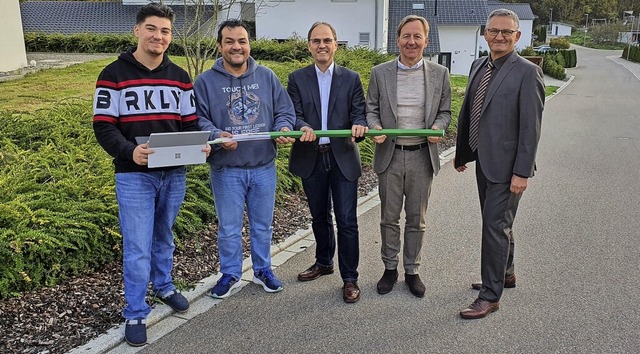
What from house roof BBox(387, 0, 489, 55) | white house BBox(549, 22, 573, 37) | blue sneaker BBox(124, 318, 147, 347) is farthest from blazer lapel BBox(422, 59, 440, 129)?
white house BBox(549, 22, 573, 37)

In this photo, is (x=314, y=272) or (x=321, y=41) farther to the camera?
(x=314, y=272)

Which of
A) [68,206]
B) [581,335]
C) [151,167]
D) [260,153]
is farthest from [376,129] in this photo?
[68,206]

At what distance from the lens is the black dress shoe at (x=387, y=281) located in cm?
469

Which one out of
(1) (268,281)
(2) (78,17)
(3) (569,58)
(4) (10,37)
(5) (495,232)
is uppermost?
(2) (78,17)

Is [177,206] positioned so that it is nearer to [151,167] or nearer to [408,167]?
[151,167]

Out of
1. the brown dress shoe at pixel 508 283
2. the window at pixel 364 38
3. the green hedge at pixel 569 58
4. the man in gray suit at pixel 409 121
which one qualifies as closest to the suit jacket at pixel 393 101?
the man in gray suit at pixel 409 121

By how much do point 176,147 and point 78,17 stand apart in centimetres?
3347

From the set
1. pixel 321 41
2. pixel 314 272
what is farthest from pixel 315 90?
pixel 314 272

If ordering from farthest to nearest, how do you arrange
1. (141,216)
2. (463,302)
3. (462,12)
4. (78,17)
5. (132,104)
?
1. (462,12)
2. (78,17)
3. (463,302)
4. (141,216)
5. (132,104)

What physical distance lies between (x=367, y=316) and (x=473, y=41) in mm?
41978

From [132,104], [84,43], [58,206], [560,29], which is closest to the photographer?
[132,104]

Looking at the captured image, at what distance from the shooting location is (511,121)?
4.06 metres

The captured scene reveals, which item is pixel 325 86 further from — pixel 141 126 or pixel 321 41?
pixel 141 126

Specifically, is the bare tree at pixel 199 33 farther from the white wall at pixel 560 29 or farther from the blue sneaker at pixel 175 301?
the white wall at pixel 560 29
